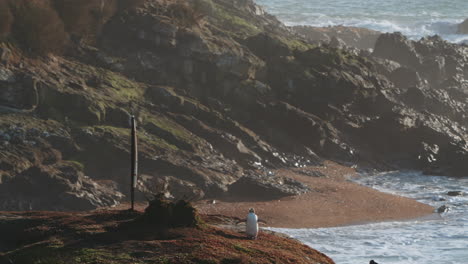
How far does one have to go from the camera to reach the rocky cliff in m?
44.2

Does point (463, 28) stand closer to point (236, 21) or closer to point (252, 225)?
point (236, 21)

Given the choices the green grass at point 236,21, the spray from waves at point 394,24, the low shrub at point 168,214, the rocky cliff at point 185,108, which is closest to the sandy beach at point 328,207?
the rocky cliff at point 185,108

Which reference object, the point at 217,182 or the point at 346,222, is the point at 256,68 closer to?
the point at 217,182

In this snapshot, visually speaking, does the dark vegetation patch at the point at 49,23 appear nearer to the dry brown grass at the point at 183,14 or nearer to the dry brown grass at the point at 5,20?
the dry brown grass at the point at 5,20

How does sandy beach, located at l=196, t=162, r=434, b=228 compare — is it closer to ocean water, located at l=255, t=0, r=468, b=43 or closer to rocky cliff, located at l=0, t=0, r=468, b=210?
rocky cliff, located at l=0, t=0, r=468, b=210

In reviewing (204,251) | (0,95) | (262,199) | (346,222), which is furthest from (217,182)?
(204,251)

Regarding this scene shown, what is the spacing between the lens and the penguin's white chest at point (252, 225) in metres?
31.7

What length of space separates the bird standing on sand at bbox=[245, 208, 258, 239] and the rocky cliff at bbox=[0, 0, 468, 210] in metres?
10.9

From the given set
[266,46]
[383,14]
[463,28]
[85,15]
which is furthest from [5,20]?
[383,14]

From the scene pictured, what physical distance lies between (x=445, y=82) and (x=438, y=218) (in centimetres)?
3074

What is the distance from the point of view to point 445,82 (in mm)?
71812

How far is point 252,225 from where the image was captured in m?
32.0

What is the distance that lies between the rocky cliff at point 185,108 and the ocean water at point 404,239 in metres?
6.86

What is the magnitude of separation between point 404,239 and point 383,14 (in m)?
102
